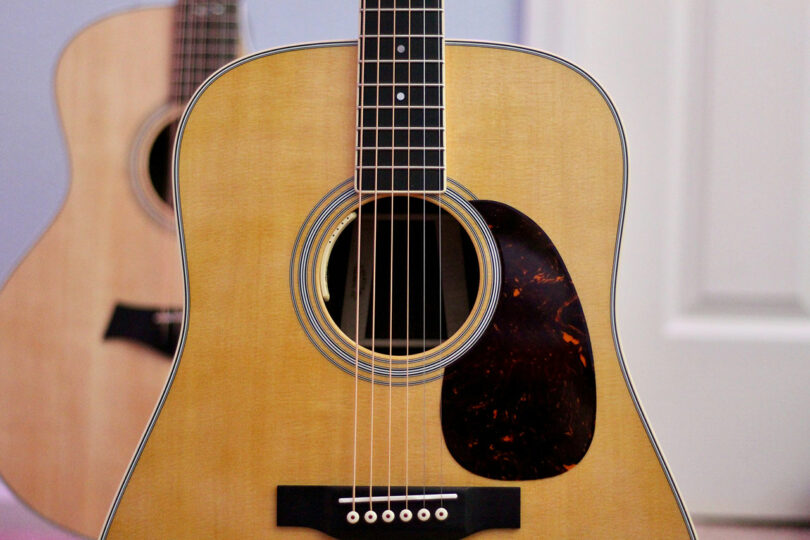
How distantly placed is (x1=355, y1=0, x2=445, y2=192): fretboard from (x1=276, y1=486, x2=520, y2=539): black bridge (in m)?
0.31

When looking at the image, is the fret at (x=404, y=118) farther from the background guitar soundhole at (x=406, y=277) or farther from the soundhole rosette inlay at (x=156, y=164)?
the soundhole rosette inlay at (x=156, y=164)

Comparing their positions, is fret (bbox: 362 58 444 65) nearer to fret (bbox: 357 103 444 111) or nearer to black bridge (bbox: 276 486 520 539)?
fret (bbox: 357 103 444 111)

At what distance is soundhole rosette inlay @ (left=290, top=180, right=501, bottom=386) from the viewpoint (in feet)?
2.02

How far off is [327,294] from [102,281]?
463 mm

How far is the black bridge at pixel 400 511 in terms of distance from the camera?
0.59 meters

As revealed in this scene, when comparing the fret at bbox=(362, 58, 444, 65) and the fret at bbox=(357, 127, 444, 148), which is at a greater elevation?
the fret at bbox=(362, 58, 444, 65)

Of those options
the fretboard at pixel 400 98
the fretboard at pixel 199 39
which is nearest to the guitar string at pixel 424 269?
the fretboard at pixel 400 98

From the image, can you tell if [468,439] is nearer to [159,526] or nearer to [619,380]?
[619,380]

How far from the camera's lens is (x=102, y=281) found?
A: 0.92m

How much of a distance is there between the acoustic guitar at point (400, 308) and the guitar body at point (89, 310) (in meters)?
0.33

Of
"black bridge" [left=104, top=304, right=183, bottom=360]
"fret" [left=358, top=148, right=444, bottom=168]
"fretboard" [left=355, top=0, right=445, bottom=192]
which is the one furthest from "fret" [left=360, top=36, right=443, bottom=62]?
"black bridge" [left=104, top=304, right=183, bottom=360]

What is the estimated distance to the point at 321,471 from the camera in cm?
61

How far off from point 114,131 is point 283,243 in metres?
0.49

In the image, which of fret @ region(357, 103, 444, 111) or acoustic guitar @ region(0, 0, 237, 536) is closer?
fret @ region(357, 103, 444, 111)
